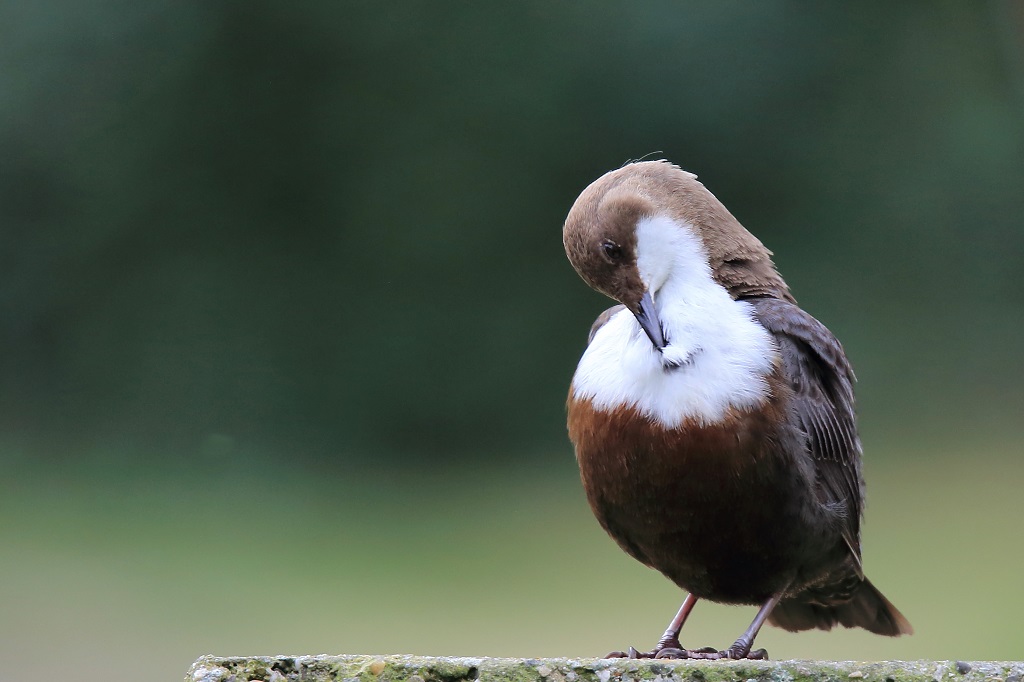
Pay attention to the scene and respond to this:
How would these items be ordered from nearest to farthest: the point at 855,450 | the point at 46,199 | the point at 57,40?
the point at 855,450 → the point at 57,40 → the point at 46,199

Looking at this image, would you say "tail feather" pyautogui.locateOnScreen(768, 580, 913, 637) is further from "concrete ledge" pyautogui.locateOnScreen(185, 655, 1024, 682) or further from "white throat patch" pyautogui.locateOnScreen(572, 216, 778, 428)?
"concrete ledge" pyautogui.locateOnScreen(185, 655, 1024, 682)

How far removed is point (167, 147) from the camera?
8.54 m

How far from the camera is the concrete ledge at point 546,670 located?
1805mm

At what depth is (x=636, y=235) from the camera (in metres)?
2.75

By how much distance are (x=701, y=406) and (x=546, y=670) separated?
3.30 feet

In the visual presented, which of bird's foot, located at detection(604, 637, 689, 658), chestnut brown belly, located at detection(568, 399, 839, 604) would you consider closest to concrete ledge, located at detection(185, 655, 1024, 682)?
bird's foot, located at detection(604, 637, 689, 658)

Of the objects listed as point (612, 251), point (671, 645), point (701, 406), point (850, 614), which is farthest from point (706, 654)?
point (612, 251)

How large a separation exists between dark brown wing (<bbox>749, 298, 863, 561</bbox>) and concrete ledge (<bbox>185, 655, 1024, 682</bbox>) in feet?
3.56

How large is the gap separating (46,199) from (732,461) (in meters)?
6.87

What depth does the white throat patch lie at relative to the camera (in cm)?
271

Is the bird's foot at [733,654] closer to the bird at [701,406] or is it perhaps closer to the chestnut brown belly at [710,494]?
the bird at [701,406]

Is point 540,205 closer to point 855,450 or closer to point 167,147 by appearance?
point 167,147

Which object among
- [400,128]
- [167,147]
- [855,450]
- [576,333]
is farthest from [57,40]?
[855,450]

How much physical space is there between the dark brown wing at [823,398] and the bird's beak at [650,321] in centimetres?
27
